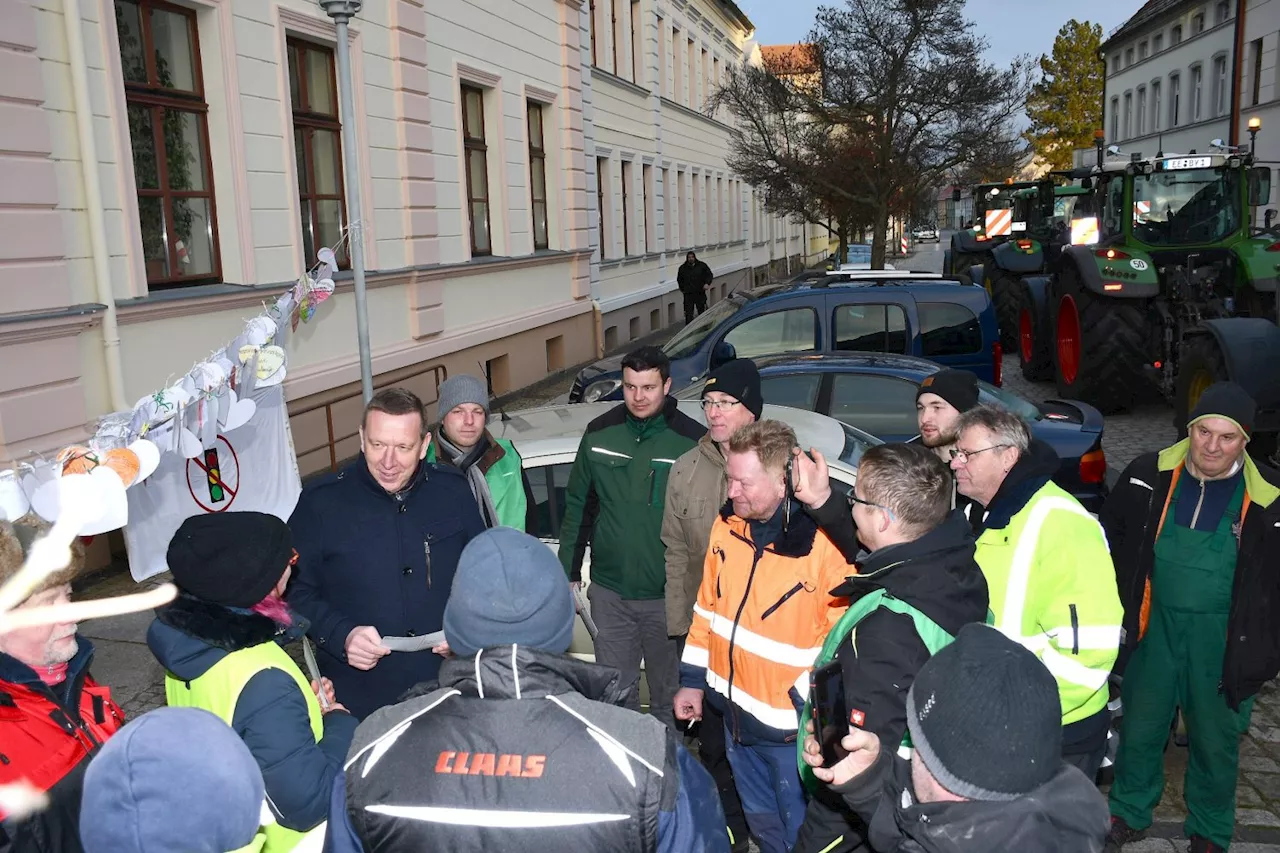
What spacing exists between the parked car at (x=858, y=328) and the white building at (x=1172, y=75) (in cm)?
2280

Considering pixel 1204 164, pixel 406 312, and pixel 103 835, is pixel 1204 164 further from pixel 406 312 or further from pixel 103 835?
pixel 103 835

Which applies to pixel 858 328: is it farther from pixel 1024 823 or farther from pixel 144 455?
pixel 1024 823

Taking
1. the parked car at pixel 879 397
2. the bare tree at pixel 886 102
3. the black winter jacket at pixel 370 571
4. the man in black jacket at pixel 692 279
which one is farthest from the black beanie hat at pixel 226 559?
the bare tree at pixel 886 102

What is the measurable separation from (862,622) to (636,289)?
19.4m

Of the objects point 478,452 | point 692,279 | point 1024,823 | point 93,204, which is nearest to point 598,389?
point 93,204

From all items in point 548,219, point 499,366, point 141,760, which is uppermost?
point 548,219

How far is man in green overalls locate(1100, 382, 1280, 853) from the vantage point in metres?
3.46

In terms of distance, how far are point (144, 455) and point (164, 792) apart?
4.07 meters

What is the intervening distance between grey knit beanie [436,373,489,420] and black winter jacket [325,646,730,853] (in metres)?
2.62

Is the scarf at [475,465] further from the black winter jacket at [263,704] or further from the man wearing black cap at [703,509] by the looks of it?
the black winter jacket at [263,704]

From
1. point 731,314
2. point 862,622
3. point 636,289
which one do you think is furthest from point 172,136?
point 636,289

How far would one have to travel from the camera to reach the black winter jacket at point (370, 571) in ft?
10.6

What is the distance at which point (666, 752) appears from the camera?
1680 millimetres

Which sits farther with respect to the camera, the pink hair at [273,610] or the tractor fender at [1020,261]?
the tractor fender at [1020,261]
